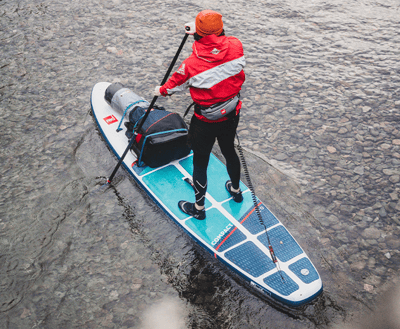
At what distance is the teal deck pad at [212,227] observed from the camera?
12.6 ft

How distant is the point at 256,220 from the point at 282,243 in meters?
0.40

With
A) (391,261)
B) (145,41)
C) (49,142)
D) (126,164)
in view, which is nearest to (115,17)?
(145,41)

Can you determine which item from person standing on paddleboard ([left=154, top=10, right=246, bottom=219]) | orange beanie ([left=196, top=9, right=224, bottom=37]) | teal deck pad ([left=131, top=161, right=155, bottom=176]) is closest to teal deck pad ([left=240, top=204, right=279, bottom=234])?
person standing on paddleboard ([left=154, top=10, right=246, bottom=219])

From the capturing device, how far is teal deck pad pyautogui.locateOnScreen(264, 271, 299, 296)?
3.37 m

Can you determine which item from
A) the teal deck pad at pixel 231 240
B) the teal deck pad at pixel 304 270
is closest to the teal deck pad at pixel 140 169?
the teal deck pad at pixel 231 240

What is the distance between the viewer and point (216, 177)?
4.55 metres

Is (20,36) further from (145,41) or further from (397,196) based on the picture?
(397,196)

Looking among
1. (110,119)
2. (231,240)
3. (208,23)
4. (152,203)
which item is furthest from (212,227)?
(110,119)

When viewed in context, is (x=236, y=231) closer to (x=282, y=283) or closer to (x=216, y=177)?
(x=282, y=283)

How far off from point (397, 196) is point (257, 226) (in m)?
2.02

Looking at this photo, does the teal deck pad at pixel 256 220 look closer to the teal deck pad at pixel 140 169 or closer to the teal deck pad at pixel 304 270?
the teal deck pad at pixel 304 270

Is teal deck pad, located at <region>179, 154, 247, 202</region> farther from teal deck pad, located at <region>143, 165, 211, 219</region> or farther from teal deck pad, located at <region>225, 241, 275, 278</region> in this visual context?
teal deck pad, located at <region>225, 241, 275, 278</region>

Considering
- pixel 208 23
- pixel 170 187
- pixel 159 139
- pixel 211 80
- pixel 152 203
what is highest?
pixel 208 23

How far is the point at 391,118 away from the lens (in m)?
5.70
